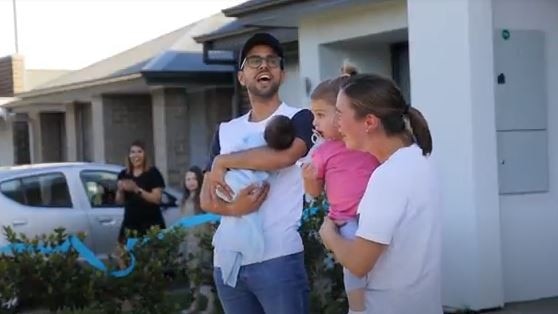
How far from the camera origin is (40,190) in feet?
34.9

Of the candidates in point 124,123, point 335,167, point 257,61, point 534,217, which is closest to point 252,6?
point 534,217

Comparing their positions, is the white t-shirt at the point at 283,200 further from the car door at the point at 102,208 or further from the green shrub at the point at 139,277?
the car door at the point at 102,208

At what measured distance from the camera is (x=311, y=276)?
7355 millimetres

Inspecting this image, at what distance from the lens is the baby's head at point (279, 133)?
147 inches

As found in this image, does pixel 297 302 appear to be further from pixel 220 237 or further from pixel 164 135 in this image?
pixel 164 135

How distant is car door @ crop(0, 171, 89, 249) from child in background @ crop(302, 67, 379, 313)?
22.5ft

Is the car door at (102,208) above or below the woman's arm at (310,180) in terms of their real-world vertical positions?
below

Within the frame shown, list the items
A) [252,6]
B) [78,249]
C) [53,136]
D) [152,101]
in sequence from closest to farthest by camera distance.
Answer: [78,249] → [252,6] → [152,101] → [53,136]

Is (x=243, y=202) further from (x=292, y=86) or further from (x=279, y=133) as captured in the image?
(x=292, y=86)

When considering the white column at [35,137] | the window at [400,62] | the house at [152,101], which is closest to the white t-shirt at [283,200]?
the window at [400,62]

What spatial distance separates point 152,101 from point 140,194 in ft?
30.4


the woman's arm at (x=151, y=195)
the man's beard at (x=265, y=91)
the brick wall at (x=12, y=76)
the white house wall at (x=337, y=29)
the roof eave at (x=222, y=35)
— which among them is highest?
the brick wall at (x=12, y=76)

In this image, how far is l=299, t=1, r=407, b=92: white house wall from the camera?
983cm

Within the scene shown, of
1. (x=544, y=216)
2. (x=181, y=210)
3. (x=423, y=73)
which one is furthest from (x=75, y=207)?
(x=544, y=216)
